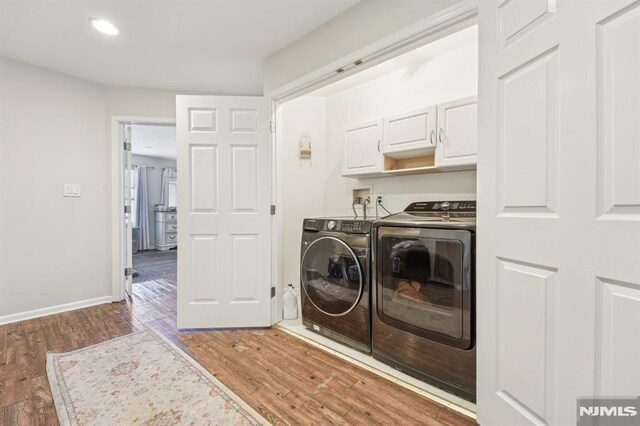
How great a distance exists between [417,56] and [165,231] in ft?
21.1

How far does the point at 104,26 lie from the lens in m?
1.98

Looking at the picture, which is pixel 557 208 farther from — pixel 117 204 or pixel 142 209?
pixel 142 209

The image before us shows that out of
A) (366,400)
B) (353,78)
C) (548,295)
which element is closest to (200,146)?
(353,78)

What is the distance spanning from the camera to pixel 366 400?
1.45 m

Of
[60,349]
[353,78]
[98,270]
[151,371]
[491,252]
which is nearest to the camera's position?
[491,252]

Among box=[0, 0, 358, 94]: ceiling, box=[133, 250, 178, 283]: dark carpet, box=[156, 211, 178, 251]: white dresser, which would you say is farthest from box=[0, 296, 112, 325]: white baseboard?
box=[156, 211, 178, 251]: white dresser

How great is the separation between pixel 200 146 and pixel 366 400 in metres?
2.13

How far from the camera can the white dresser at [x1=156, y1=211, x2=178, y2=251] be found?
6.52 meters

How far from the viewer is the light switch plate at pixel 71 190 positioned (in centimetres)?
272

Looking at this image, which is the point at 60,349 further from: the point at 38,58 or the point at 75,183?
the point at 38,58

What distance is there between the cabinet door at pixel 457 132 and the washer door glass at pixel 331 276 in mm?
976

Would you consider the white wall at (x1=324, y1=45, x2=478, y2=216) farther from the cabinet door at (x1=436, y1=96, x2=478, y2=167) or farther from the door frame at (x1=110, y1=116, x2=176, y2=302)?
the door frame at (x1=110, y1=116, x2=176, y2=302)

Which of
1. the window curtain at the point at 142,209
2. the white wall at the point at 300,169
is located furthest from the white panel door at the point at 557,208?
the window curtain at the point at 142,209

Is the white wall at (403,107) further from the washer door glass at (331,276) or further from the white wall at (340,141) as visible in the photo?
the washer door glass at (331,276)
